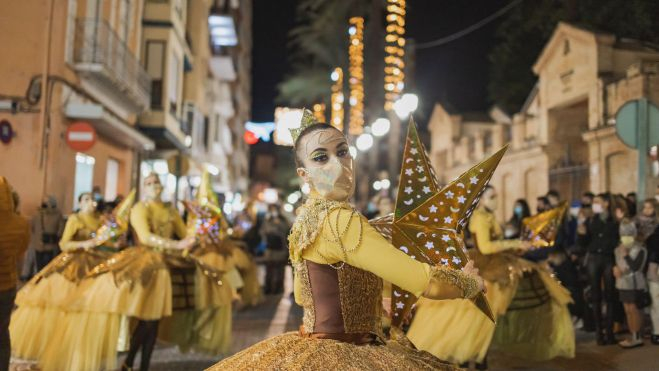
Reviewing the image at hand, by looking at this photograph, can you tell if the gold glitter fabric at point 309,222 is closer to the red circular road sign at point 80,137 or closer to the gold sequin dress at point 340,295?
the gold sequin dress at point 340,295

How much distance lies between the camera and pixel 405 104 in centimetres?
1856

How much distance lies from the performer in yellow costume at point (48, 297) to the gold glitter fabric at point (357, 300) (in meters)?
4.88

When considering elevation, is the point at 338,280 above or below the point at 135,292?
above

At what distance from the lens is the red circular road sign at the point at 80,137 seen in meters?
14.4

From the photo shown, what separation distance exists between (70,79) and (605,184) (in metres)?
15.8

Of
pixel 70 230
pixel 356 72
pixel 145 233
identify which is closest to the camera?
pixel 145 233

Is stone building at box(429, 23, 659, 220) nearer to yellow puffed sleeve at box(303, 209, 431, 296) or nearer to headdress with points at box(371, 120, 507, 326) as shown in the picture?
headdress with points at box(371, 120, 507, 326)

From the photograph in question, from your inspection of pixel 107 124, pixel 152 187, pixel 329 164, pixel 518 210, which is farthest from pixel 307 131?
pixel 107 124

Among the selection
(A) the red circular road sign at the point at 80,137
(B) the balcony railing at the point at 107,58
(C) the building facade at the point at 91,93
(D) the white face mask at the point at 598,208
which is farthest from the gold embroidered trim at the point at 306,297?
(B) the balcony railing at the point at 107,58

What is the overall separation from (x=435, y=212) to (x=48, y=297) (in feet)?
17.9

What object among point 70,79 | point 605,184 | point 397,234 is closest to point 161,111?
point 70,79

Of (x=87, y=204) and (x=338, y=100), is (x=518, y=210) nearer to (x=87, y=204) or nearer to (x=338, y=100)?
(x=87, y=204)

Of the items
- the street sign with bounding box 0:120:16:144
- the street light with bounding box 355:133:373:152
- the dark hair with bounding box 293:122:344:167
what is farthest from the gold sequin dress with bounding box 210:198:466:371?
the street light with bounding box 355:133:373:152

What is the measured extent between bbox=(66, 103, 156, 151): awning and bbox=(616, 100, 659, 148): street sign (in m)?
11.5
